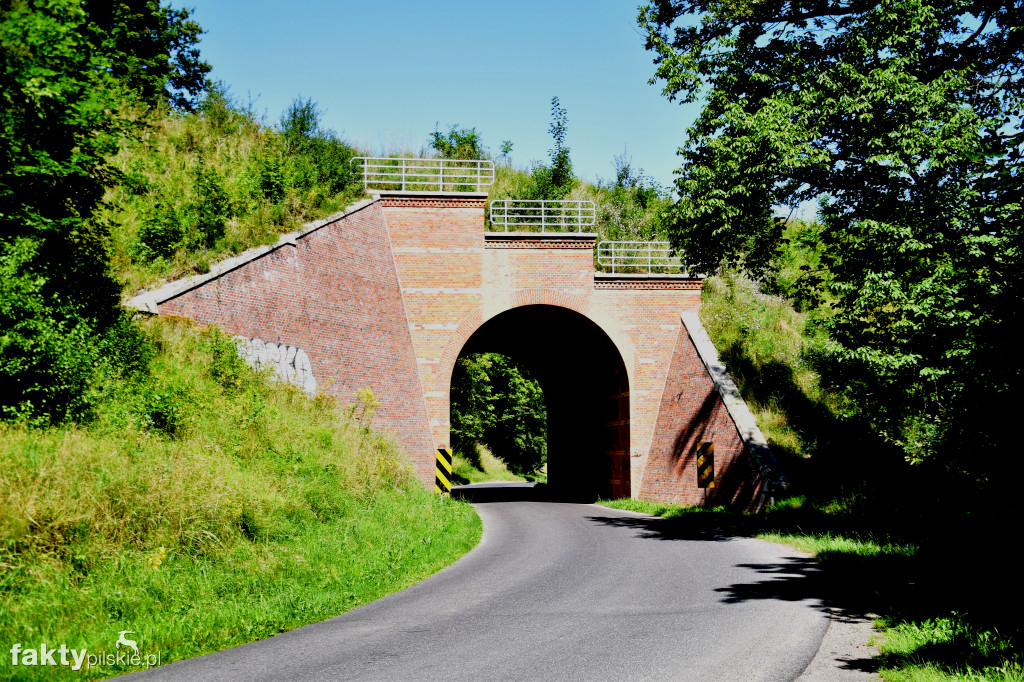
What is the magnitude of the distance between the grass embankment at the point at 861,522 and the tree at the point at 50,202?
30.5 feet

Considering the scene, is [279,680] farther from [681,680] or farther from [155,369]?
[155,369]

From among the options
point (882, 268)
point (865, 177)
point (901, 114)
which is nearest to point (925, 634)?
point (882, 268)

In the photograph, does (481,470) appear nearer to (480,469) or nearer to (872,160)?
(480,469)

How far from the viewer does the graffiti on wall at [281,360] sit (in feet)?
49.1

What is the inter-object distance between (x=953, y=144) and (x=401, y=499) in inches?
448

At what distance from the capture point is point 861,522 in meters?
A: 12.9

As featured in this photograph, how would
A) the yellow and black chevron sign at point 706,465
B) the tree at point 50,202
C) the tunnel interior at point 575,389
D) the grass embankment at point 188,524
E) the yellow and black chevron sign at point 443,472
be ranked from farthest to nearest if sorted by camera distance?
the tunnel interior at point 575,389 → the yellow and black chevron sign at point 443,472 → the yellow and black chevron sign at point 706,465 → the tree at point 50,202 → the grass embankment at point 188,524

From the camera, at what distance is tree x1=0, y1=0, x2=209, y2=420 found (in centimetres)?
854

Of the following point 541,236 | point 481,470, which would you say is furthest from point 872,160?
point 481,470

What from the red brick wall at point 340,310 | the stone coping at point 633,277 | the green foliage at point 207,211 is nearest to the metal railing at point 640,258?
the stone coping at point 633,277

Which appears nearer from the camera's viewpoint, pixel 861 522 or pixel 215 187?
pixel 861 522

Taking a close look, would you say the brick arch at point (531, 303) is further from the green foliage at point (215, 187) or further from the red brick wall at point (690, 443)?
the green foliage at point (215, 187)

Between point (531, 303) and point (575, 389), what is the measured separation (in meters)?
7.32

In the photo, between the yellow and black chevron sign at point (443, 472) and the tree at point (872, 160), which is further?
the yellow and black chevron sign at point (443, 472)
